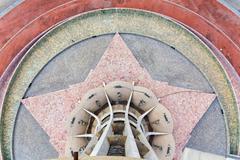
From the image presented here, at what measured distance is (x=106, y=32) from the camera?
13.9 meters

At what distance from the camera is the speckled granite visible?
13609 mm

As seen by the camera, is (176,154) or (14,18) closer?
(176,154)

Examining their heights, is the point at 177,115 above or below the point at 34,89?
below

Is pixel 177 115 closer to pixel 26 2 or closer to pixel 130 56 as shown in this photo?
pixel 130 56

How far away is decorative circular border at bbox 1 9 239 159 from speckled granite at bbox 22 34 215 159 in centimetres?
42

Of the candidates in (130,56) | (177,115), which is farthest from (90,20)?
(177,115)

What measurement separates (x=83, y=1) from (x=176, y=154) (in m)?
5.29

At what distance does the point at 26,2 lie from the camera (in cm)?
1441

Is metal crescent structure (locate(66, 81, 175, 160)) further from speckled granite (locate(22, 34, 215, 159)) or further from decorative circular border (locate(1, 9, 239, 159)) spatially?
decorative circular border (locate(1, 9, 239, 159))

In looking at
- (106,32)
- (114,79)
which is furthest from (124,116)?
(106,32)

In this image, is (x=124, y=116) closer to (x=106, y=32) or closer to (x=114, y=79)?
(x=114, y=79)

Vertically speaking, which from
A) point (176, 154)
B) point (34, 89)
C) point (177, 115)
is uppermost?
point (34, 89)

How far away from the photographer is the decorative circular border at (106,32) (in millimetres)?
13680

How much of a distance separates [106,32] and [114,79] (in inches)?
56.2
